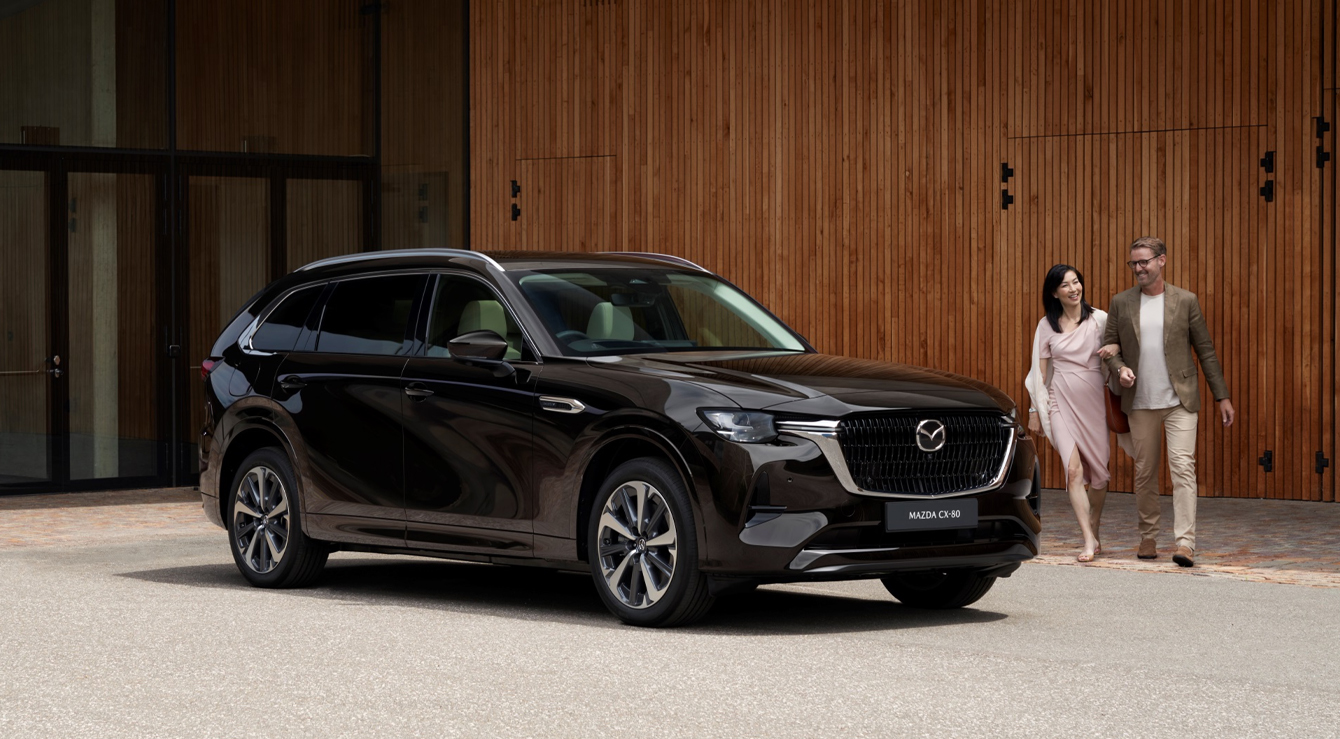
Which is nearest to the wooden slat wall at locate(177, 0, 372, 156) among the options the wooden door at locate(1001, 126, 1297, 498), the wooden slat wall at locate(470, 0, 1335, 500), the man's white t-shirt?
the wooden slat wall at locate(470, 0, 1335, 500)

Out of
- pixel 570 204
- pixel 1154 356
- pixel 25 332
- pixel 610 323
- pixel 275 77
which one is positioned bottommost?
pixel 1154 356

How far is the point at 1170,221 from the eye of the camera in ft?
53.3

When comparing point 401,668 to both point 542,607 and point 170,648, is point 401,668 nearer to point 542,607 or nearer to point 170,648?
point 170,648

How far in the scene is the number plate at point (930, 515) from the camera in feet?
27.6

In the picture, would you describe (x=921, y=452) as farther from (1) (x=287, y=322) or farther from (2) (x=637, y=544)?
(1) (x=287, y=322)

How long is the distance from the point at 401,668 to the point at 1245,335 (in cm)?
1018

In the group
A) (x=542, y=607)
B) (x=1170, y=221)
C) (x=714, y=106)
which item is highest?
(x=714, y=106)

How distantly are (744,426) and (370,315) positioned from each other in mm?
2887

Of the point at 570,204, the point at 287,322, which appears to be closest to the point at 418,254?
the point at 287,322

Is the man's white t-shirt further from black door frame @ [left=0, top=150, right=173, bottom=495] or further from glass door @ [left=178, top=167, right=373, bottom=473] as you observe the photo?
black door frame @ [left=0, top=150, right=173, bottom=495]

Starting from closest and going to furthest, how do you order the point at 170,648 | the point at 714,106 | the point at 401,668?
the point at 401,668 < the point at 170,648 < the point at 714,106

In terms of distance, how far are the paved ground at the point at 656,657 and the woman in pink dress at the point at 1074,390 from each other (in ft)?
1.76

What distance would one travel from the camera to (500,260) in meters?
9.92

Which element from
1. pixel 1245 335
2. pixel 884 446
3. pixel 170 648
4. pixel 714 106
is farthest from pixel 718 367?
pixel 714 106
